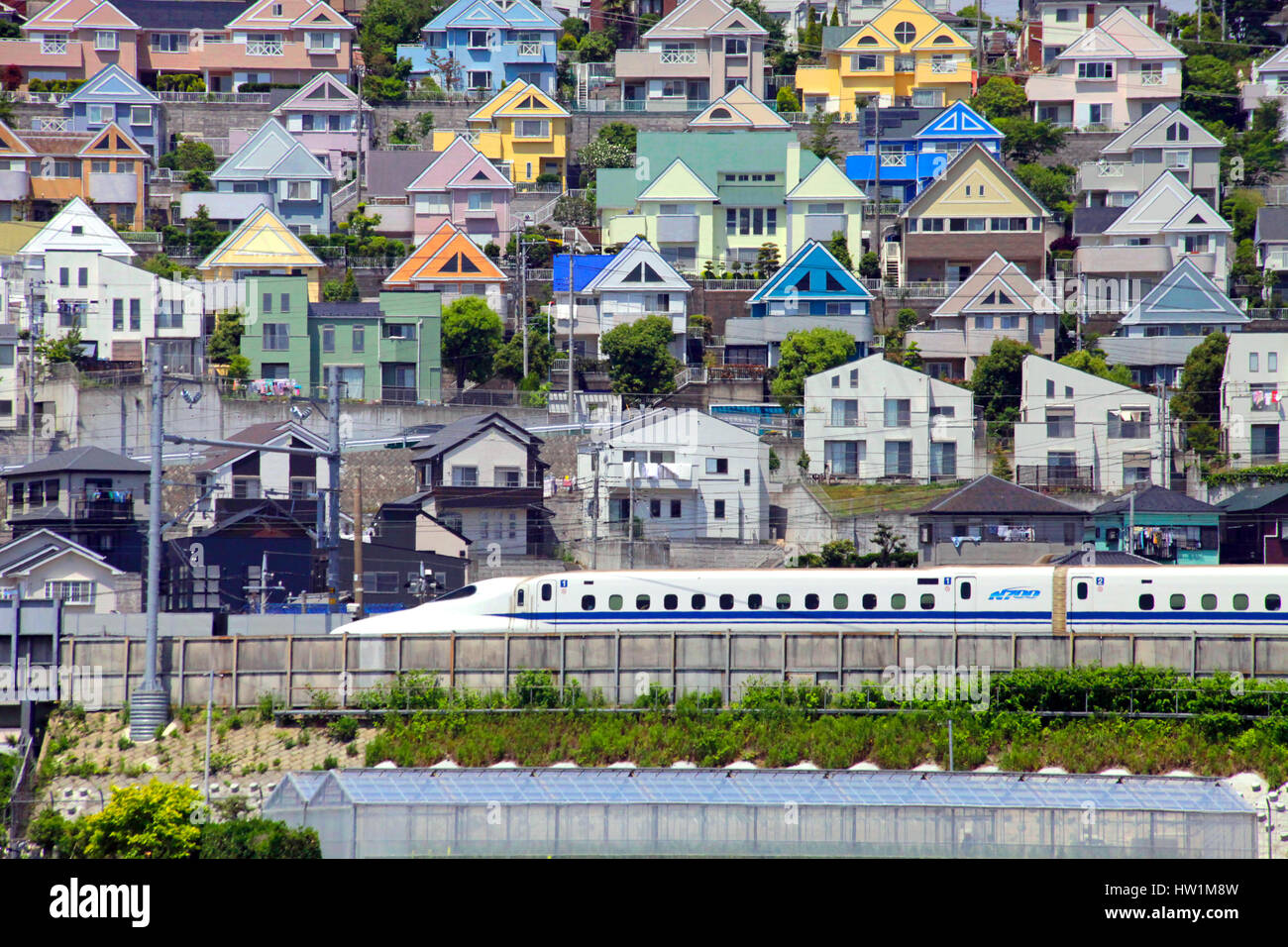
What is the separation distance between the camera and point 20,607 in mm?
39000

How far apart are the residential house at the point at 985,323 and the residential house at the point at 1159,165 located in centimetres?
1496

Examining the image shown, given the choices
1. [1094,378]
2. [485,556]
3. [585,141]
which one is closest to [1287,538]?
[1094,378]

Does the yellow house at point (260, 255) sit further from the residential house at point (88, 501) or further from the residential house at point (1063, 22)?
the residential house at point (1063, 22)

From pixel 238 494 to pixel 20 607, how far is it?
25.8m

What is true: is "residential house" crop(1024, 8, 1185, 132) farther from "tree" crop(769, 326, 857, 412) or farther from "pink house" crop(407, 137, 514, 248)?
"tree" crop(769, 326, 857, 412)

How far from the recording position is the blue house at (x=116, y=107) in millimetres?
95062

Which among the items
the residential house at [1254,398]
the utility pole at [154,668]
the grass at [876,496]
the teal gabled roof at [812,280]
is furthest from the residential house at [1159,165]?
the utility pole at [154,668]

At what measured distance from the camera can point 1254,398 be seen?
67875mm

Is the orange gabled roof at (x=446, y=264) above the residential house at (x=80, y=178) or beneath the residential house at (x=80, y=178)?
beneath

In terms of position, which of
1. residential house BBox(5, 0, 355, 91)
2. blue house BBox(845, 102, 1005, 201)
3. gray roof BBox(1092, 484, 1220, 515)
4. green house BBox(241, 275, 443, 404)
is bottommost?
gray roof BBox(1092, 484, 1220, 515)

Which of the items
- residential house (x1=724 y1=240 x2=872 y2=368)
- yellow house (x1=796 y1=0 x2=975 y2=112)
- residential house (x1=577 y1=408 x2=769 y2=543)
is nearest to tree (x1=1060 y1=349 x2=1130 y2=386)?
residential house (x1=724 y1=240 x2=872 y2=368)

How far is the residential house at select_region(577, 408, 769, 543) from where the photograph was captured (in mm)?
65375

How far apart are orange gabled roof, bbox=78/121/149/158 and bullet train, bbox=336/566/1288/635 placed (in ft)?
179

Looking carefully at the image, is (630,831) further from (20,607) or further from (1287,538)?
(1287,538)
